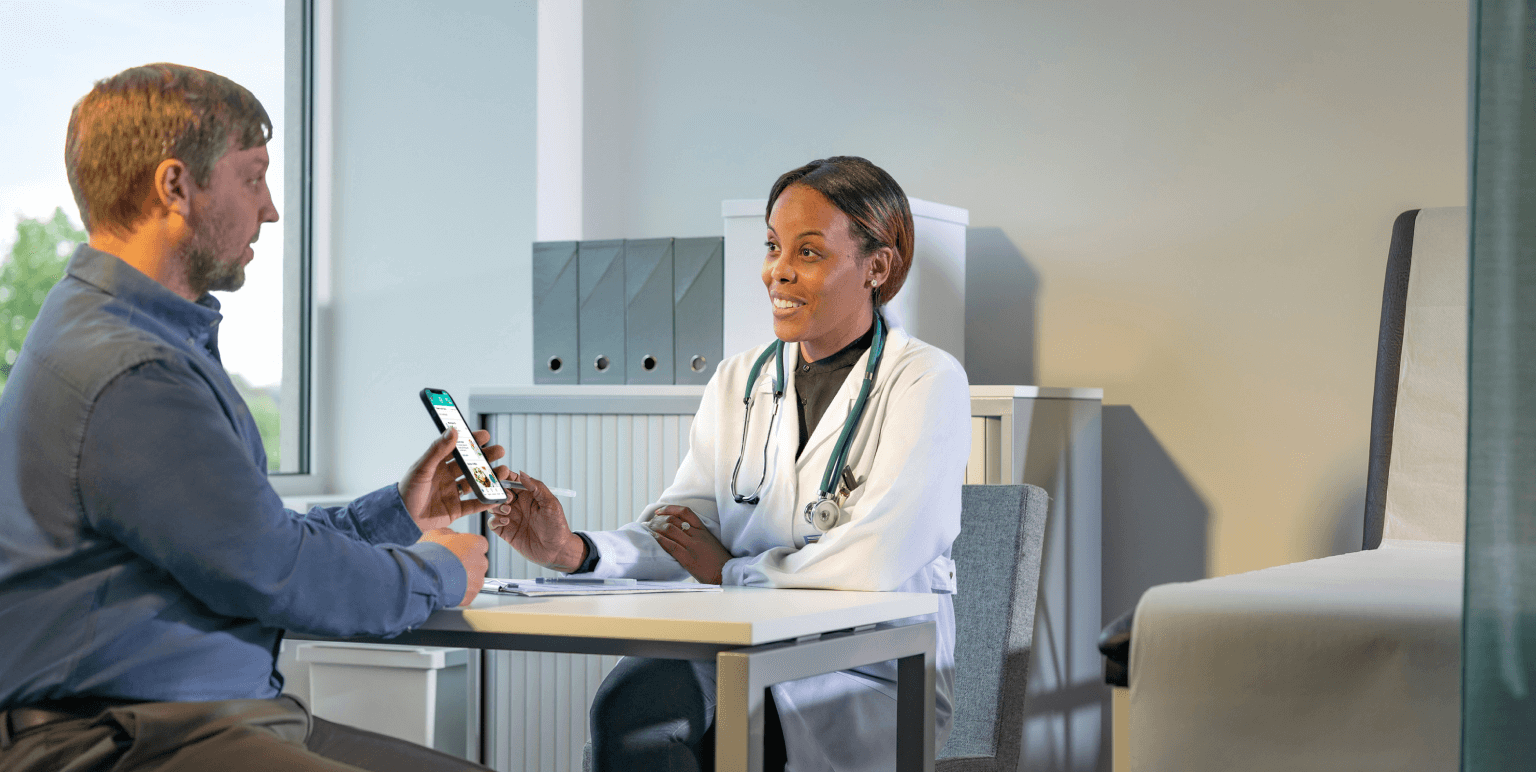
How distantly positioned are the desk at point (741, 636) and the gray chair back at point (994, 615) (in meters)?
0.44

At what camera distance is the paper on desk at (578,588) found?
1795 mm

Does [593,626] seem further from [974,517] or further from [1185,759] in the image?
[974,517]

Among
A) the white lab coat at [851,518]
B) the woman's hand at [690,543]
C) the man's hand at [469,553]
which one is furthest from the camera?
the woman's hand at [690,543]

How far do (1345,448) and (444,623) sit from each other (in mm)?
2177

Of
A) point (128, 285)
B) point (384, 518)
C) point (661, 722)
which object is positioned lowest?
point (661, 722)

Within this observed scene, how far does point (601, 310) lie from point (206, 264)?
5.86 feet

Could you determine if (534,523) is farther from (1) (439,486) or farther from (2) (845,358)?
(2) (845,358)

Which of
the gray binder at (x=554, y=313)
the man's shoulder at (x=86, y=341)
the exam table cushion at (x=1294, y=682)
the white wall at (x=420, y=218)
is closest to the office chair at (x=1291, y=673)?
the exam table cushion at (x=1294, y=682)

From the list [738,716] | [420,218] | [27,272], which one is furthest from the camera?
[420,218]

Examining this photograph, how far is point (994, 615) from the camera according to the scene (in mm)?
2297

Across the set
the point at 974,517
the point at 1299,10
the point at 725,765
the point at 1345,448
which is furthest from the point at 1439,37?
the point at 725,765

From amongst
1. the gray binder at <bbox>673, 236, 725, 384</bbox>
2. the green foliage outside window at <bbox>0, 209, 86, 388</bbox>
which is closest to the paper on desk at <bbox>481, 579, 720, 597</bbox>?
the gray binder at <bbox>673, 236, 725, 384</bbox>

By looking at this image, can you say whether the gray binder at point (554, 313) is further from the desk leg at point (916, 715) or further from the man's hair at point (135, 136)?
the man's hair at point (135, 136)

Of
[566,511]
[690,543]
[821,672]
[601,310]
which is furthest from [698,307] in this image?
[821,672]
